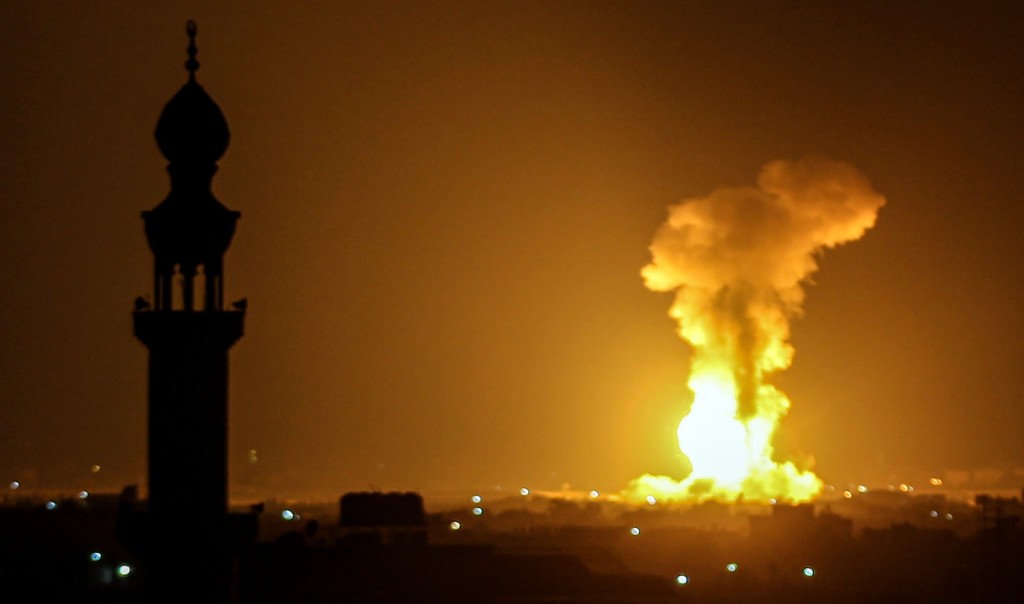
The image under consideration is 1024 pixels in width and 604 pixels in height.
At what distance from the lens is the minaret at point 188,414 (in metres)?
31.7

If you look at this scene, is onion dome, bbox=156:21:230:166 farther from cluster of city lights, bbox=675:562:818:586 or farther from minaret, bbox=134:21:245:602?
cluster of city lights, bbox=675:562:818:586

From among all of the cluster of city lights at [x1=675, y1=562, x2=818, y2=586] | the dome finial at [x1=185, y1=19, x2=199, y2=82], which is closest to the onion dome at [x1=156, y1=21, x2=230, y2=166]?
the dome finial at [x1=185, y1=19, x2=199, y2=82]

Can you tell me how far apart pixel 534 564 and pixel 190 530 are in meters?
20.6

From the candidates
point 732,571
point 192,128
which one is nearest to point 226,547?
point 192,128

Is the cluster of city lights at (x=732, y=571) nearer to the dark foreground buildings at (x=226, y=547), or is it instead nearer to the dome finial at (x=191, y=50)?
the dark foreground buildings at (x=226, y=547)

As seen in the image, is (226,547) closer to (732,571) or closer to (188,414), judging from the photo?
(188,414)

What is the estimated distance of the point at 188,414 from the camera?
31656 millimetres

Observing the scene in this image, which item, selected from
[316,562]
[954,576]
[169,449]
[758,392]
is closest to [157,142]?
[169,449]

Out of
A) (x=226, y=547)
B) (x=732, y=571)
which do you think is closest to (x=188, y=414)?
(x=226, y=547)

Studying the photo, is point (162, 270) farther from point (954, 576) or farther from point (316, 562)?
point (954, 576)

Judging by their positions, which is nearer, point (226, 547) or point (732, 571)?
point (226, 547)

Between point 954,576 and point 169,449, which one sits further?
point 954,576

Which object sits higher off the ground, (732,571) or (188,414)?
(732,571)

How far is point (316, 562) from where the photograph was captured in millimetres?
43156
